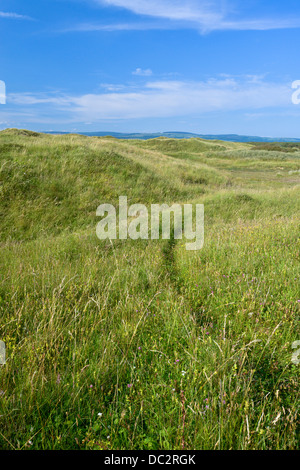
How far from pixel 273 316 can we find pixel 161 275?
2.15 m

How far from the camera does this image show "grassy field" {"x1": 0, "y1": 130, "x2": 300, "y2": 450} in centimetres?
197

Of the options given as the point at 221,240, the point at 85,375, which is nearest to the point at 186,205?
the point at 221,240

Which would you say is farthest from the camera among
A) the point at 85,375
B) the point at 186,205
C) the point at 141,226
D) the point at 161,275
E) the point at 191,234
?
the point at 186,205

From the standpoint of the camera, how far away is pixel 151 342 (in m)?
2.99

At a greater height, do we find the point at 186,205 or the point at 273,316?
the point at 186,205

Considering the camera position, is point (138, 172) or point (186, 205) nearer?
point (186, 205)

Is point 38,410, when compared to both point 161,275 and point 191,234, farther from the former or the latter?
point 191,234

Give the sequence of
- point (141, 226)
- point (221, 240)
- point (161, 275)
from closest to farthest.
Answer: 1. point (161, 275)
2. point (221, 240)
3. point (141, 226)

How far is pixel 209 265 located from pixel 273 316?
184 cm

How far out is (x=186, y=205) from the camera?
38.1ft

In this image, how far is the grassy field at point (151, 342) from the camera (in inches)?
77.6

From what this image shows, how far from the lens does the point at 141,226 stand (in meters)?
8.63
